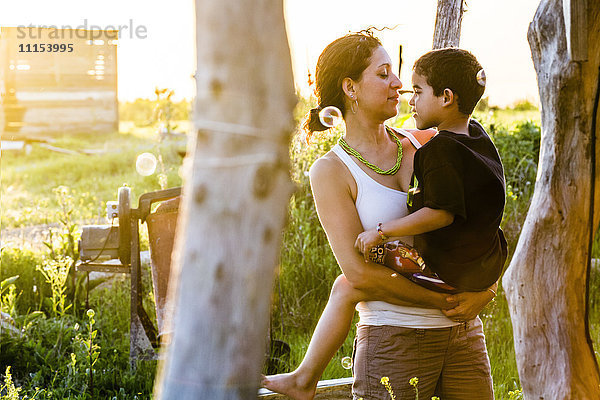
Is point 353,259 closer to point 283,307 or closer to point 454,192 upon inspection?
point 454,192

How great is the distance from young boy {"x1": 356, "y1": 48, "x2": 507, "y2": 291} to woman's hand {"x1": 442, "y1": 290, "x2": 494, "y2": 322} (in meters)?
0.03

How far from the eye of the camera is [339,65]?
8.62ft

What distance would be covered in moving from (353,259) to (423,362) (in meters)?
0.43

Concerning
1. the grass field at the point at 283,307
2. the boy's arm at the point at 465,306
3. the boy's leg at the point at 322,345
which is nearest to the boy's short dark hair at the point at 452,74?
the boy's arm at the point at 465,306

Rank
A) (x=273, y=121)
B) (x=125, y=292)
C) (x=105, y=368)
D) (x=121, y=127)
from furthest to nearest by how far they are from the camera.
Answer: (x=121, y=127) → (x=125, y=292) → (x=105, y=368) → (x=273, y=121)

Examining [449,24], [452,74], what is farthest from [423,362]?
[449,24]

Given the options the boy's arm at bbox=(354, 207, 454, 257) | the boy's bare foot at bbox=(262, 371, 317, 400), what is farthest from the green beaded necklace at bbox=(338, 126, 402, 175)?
the boy's bare foot at bbox=(262, 371, 317, 400)

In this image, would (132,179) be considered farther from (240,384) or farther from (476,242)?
(240,384)

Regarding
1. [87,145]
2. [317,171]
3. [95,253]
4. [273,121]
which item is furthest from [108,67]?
[273,121]

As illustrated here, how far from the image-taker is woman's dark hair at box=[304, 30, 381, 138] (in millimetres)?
2604

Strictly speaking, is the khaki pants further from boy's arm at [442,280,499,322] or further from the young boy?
the young boy

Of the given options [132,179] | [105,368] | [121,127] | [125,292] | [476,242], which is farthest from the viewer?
[121,127]

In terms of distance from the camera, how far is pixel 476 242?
8.04 feet

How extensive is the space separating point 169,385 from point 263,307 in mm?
218
